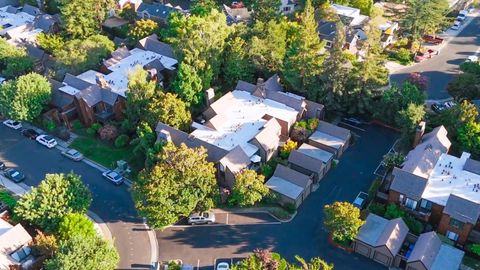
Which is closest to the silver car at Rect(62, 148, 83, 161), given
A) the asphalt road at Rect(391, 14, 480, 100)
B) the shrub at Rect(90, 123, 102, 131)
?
the shrub at Rect(90, 123, 102, 131)

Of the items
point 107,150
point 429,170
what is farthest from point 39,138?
point 429,170

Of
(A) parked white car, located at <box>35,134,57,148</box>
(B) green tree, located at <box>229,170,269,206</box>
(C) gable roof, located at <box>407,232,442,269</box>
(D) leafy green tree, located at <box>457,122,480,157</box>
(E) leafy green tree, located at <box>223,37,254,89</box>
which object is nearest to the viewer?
(C) gable roof, located at <box>407,232,442,269</box>

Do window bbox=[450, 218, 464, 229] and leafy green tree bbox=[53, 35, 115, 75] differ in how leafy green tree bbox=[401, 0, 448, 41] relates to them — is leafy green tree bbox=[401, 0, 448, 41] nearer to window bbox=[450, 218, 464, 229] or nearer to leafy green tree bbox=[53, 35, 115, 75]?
window bbox=[450, 218, 464, 229]

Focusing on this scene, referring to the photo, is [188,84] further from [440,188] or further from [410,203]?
[440,188]

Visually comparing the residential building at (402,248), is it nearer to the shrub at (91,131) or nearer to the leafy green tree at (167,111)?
the leafy green tree at (167,111)

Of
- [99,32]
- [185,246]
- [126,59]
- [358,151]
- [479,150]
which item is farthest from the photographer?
[99,32]

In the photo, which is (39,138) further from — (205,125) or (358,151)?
(358,151)
